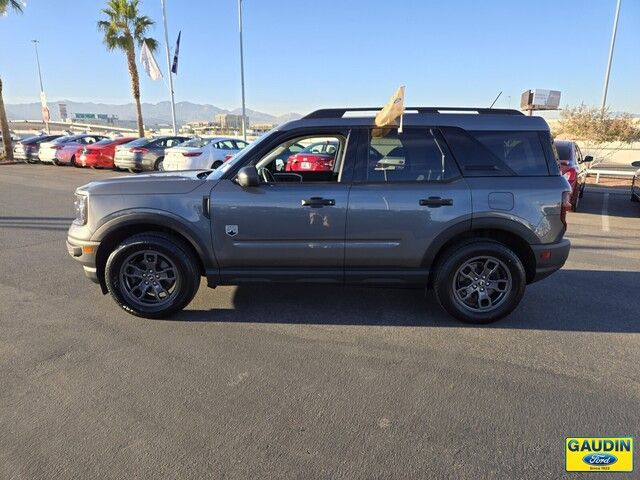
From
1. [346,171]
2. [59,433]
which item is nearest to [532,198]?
[346,171]

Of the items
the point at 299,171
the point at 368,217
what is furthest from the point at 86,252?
the point at 368,217

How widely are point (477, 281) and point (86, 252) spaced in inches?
140

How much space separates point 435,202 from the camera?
368 cm

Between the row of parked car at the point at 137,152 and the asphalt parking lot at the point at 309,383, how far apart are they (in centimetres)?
1018

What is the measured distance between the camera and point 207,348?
11.2 feet

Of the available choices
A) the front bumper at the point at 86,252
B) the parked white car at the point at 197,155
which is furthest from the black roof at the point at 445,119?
the parked white car at the point at 197,155

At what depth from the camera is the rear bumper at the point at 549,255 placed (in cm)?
378

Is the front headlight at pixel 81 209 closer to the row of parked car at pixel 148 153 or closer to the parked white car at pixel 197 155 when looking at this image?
the row of parked car at pixel 148 153

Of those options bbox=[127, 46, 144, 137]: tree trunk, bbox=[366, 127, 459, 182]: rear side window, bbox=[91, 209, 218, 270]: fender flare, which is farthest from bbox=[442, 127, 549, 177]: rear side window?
bbox=[127, 46, 144, 137]: tree trunk

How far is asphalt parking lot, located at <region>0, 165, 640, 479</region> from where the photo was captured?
2279mm

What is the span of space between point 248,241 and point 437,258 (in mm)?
1722

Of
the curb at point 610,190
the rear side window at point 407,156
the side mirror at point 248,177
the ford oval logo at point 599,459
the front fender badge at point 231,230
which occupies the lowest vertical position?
→ the ford oval logo at point 599,459

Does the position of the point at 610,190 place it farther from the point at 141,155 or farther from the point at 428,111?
the point at 141,155

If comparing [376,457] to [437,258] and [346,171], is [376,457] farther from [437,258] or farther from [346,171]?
[346,171]
